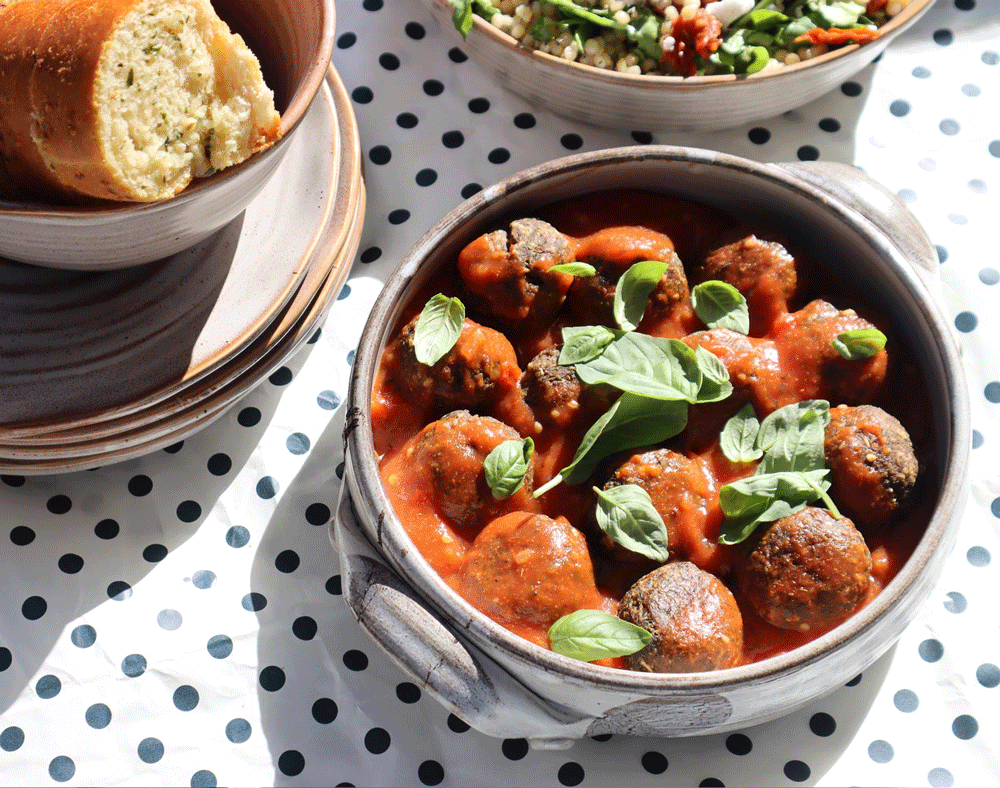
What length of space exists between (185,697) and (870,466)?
1.28 m

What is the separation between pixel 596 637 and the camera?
4.43 feet

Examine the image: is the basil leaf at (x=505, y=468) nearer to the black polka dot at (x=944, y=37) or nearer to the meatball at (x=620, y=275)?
the meatball at (x=620, y=275)

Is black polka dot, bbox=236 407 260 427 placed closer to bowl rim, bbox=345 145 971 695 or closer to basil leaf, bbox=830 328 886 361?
bowl rim, bbox=345 145 971 695

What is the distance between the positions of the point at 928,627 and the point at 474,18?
1.50 meters

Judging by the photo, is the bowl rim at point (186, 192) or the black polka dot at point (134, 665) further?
the black polka dot at point (134, 665)

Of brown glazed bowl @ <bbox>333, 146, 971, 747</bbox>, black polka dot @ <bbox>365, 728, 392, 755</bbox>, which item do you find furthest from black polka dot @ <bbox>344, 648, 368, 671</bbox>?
brown glazed bowl @ <bbox>333, 146, 971, 747</bbox>

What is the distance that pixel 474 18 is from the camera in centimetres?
192

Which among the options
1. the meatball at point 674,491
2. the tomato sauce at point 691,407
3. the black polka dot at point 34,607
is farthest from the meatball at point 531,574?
the black polka dot at point 34,607

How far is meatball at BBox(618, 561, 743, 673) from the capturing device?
4.48 ft

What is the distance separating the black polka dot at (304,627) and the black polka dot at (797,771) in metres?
0.91

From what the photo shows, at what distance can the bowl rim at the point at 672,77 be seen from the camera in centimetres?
186

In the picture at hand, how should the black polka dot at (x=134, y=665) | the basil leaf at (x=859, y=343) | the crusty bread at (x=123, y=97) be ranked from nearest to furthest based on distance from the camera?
the crusty bread at (x=123, y=97) < the basil leaf at (x=859, y=343) < the black polka dot at (x=134, y=665)

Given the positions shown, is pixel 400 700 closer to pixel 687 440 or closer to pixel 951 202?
pixel 687 440

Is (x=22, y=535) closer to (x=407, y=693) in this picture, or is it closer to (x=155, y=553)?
(x=155, y=553)
